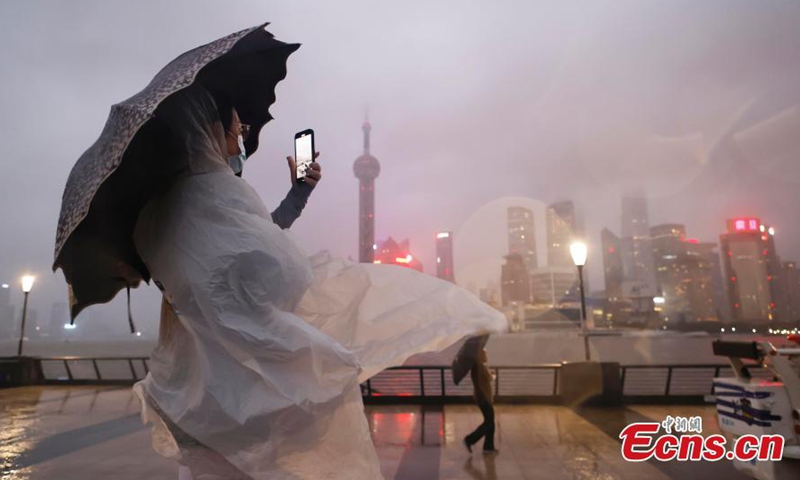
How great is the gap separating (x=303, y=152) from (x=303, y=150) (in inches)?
0.5

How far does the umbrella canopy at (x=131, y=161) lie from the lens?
155cm

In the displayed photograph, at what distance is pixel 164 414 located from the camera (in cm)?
162

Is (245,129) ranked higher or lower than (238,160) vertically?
higher

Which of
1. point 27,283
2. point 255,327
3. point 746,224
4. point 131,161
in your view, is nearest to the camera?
point 255,327

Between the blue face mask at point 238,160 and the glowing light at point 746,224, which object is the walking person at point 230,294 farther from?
the glowing light at point 746,224

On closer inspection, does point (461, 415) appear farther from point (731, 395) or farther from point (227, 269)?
point (227, 269)

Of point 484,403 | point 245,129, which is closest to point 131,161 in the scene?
point 245,129

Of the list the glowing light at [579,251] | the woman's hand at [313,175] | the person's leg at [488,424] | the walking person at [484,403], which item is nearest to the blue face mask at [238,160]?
the woman's hand at [313,175]

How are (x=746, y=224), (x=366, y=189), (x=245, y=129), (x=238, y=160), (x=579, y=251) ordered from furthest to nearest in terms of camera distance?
(x=366, y=189)
(x=746, y=224)
(x=579, y=251)
(x=245, y=129)
(x=238, y=160)

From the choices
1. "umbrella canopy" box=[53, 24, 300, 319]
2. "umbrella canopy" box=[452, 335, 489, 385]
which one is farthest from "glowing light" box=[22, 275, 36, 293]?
"umbrella canopy" box=[53, 24, 300, 319]

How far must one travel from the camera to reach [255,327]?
1491 millimetres

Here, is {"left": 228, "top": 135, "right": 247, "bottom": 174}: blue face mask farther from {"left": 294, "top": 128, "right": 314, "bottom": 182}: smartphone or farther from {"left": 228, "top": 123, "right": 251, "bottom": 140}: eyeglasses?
{"left": 294, "top": 128, "right": 314, "bottom": 182}: smartphone

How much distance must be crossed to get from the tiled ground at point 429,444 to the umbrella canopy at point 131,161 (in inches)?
204

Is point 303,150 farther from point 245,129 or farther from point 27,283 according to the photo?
point 27,283
